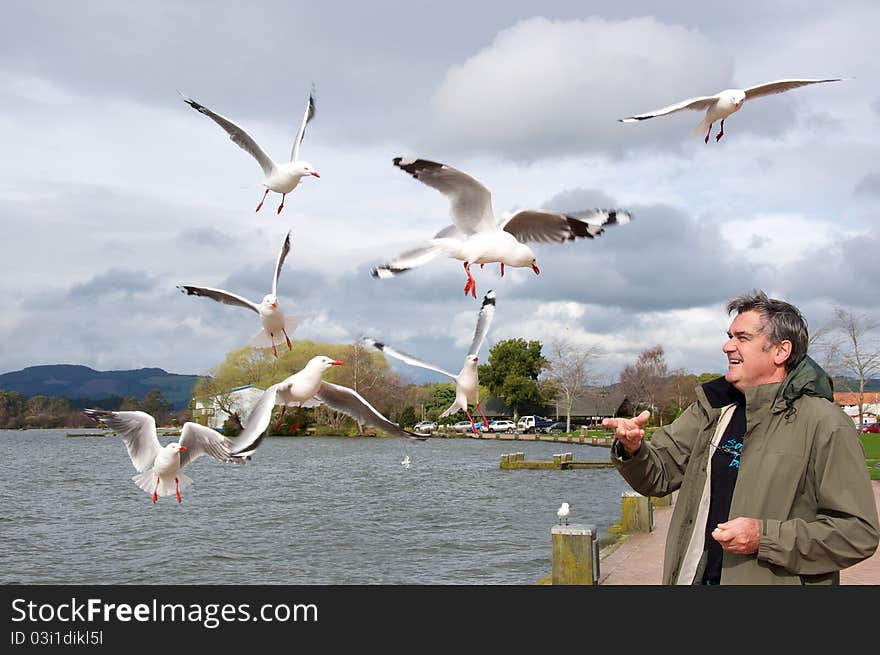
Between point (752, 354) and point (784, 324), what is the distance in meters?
0.16

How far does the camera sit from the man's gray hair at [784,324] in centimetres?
328

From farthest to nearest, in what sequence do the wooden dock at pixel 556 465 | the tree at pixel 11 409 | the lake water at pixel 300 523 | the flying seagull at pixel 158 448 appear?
the wooden dock at pixel 556 465, the lake water at pixel 300 523, the tree at pixel 11 409, the flying seagull at pixel 158 448

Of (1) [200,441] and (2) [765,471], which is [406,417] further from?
(2) [765,471]

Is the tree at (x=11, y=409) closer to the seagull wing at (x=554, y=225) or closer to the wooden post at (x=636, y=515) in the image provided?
the seagull wing at (x=554, y=225)

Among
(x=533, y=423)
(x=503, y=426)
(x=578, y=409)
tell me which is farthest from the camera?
(x=578, y=409)

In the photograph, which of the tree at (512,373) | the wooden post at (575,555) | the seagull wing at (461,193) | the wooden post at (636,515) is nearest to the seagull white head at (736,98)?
the seagull wing at (461,193)

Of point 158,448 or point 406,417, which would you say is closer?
point 158,448

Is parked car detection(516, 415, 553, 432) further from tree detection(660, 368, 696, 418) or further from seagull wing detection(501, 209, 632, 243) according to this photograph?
seagull wing detection(501, 209, 632, 243)

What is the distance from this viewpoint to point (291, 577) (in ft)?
60.8

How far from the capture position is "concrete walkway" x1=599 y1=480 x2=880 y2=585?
11.3 metres

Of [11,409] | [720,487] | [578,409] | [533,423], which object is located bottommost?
[533,423]

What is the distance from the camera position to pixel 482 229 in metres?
3.04

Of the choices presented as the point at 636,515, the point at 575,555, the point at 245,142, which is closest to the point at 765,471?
the point at 245,142
